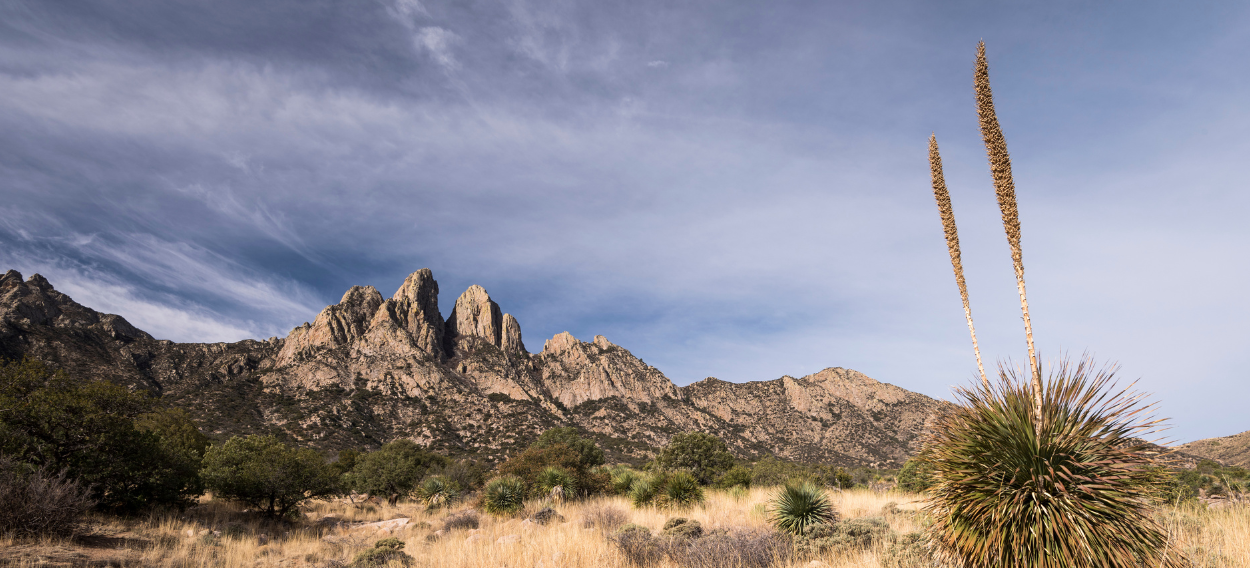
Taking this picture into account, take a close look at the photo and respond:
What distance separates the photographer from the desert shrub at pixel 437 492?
2318 cm

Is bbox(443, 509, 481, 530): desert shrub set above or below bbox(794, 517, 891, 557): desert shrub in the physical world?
below

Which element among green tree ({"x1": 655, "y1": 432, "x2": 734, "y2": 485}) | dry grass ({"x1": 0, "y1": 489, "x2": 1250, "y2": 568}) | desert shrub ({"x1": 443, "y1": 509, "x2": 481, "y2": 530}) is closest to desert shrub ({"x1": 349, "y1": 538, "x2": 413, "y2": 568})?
dry grass ({"x1": 0, "y1": 489, "x2": 1250, "y2": 568})

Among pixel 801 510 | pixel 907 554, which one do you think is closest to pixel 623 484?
pixel 801 510

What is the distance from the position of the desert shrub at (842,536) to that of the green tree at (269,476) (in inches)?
667

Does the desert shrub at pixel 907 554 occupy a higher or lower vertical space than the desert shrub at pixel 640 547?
higher

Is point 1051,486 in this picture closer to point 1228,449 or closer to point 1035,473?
point 1035,473

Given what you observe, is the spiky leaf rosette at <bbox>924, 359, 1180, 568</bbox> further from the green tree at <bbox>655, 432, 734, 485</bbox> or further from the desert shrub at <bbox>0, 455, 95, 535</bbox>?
the green tree at <bbox>655, 432, 734, 485</bbox>

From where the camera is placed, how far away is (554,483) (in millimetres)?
19281

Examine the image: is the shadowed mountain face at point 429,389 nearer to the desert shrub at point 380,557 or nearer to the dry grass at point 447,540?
the dry grass at point 447,540

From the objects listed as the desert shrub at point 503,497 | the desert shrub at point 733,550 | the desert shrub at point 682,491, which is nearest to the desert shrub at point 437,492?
the desert shrub at point 503,497

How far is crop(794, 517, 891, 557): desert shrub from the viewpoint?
8203 millimetres

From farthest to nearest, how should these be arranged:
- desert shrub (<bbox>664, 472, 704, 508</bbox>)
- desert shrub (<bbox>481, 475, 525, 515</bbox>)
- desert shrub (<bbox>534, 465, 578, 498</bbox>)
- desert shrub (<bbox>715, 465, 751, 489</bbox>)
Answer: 1. desert shrub (<bbox>715, 465, 751, 489</bbox>)
2. desert shrub (<bbox>534, 465, 578, 498</bbox>)
3. desert shrub (<bbox>481, 475, 525, 515</bbox>)
4. desert shrub (<bbox>664, 472, 704, 508</bbox>)

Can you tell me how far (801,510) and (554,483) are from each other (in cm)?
1161

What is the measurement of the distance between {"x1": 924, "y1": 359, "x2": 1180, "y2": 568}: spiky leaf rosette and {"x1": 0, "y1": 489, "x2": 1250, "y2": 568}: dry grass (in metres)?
2.70
